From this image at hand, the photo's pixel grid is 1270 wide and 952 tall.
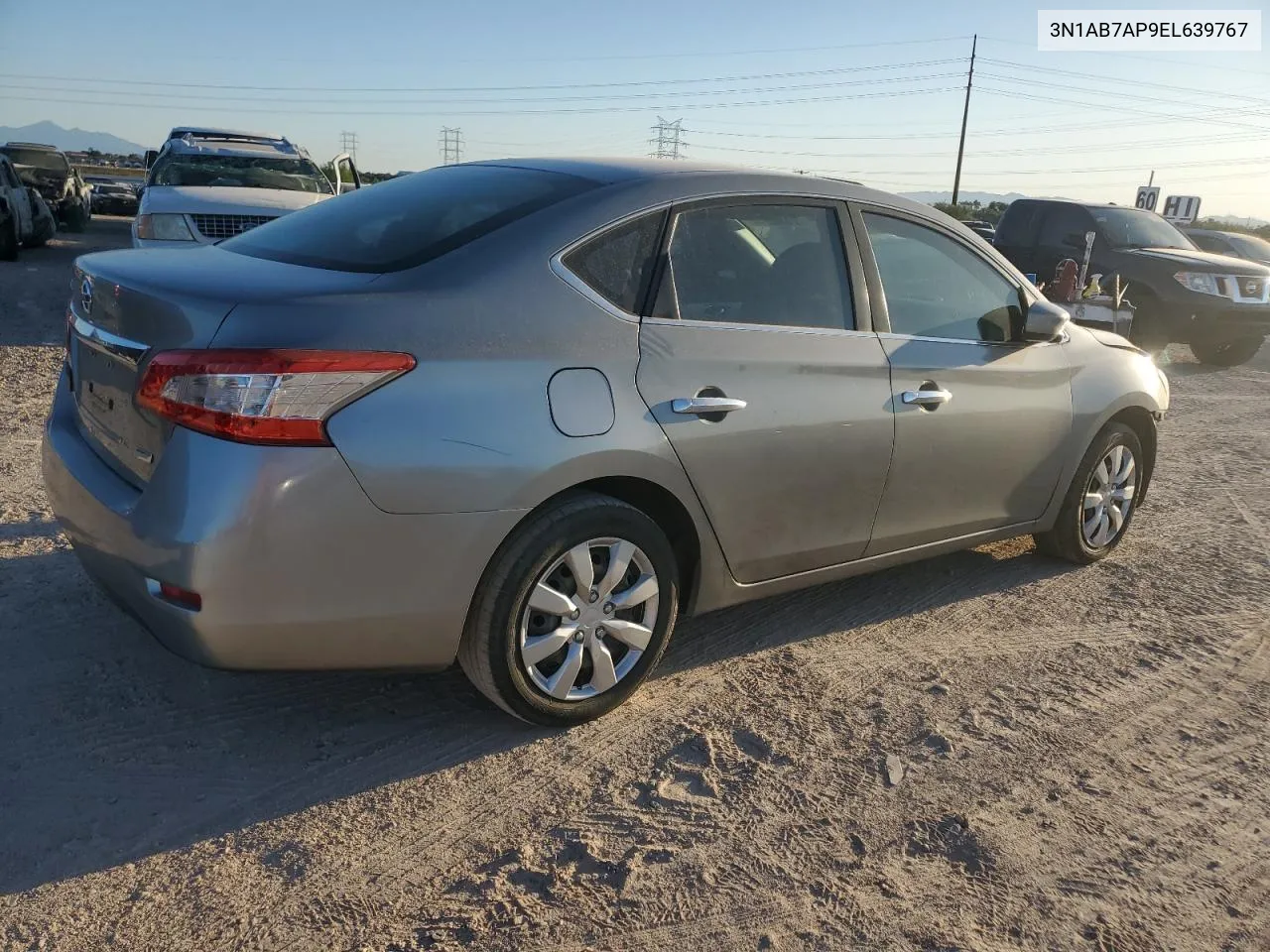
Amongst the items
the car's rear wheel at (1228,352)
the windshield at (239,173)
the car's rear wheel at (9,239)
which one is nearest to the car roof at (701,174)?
the windshield at (239,173)

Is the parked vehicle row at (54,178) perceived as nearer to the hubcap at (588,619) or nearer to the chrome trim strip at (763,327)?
the chrome trim strip at (763,327)

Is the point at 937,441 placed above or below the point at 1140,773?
above

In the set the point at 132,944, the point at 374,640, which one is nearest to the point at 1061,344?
the point at 374,640

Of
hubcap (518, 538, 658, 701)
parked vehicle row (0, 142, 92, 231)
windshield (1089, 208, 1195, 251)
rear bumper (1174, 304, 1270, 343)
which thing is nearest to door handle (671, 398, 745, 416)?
hubcap (518, 538, 658, 701)

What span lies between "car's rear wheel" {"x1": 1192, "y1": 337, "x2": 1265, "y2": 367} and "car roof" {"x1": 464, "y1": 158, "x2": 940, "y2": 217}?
10986mm

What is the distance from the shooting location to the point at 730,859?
2729 millimetres

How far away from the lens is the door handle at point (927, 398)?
394cm

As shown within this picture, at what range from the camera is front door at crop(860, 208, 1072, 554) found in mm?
3994

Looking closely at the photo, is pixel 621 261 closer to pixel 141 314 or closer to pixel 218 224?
pixel 141 314

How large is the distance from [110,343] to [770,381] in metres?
2.00

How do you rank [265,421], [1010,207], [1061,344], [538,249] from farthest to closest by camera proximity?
[1010,207] → [1061,344] → [538,249] → [265,421]

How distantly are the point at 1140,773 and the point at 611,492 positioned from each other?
1834mm

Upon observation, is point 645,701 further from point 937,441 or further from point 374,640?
point 937,441

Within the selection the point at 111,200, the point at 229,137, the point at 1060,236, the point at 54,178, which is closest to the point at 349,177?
the point at 229,137
